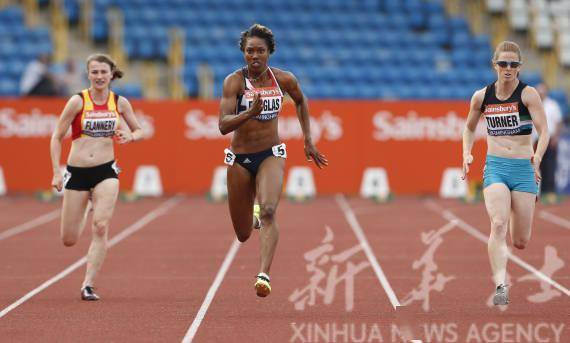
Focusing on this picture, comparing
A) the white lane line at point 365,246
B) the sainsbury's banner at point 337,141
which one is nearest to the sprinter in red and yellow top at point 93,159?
the white lane line at point 365,246

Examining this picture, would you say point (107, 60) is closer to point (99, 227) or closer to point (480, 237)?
point (99, 227)

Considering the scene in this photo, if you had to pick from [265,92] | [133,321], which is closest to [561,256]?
[265,92]

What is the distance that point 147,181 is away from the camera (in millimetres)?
22438

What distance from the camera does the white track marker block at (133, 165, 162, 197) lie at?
2238 cm

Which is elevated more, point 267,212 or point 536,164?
point 536,164

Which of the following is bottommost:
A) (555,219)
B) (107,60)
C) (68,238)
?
(555,219)

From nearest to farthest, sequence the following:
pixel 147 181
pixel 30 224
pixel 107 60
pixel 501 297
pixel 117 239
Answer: pixel 501 297
pixel 107 60
pixel 117 239
pixel 30 224
pixel 147 181

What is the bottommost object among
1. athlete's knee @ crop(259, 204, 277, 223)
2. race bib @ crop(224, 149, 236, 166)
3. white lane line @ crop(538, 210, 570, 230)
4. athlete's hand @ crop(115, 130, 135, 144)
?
white lane line @ crop(538, 210, 570, 230)

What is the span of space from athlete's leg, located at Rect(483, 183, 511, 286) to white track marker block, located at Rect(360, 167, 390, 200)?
13.1 m

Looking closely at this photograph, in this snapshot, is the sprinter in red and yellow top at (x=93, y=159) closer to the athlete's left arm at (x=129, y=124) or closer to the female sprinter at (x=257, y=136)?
the athlete's left arm at (x=129, y=124)

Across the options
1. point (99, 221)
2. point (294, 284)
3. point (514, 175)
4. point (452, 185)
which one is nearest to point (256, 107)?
point (99, 221)

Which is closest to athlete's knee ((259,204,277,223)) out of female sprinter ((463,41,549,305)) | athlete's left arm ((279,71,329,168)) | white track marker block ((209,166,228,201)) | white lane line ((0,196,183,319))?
athlete's left arm ((279,71,329,168))

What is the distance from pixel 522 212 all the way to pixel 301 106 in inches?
75.0

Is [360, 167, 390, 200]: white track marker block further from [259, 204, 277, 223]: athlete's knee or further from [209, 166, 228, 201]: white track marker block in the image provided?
[259, 204, 277, 223]: athlete's knee
